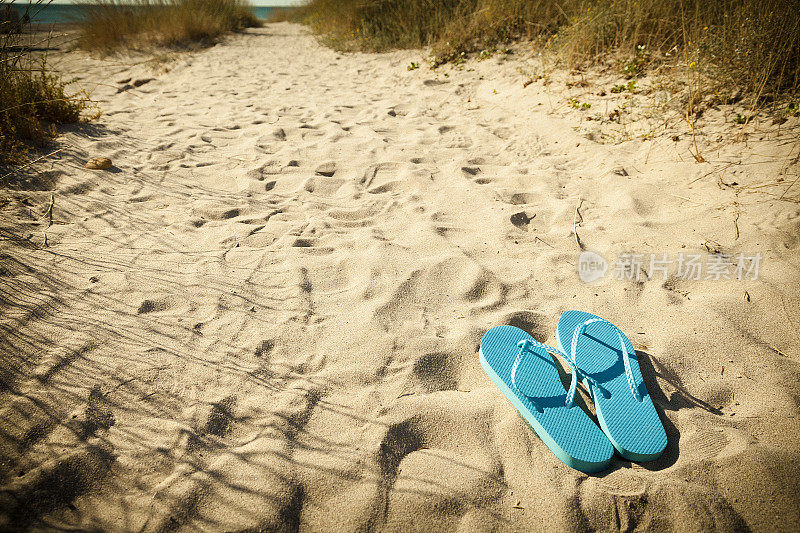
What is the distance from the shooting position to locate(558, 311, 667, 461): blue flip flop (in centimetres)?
134

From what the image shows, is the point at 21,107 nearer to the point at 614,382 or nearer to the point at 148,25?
the point at 614,382

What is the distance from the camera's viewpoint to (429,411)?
1.42 meters

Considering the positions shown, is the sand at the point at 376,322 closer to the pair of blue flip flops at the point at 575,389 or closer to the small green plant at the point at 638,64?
the pair of blue flip flops at the point at 575,389

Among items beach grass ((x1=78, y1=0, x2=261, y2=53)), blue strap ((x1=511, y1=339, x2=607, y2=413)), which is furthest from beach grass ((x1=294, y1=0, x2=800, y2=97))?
beach grass ((x1=78, y1=0, x2=261, y2=53))

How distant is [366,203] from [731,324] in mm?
2086

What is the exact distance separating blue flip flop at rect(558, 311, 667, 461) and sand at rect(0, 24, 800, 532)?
67mm

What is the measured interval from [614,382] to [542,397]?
342mm

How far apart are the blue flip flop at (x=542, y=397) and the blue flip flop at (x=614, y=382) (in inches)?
2.7

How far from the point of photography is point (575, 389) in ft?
5.03

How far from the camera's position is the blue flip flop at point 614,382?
4.39 ft

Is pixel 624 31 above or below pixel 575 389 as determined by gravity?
above

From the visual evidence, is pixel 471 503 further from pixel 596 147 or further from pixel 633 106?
pixel 633 106

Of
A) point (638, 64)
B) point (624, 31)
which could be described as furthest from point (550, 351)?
point (624, 31)

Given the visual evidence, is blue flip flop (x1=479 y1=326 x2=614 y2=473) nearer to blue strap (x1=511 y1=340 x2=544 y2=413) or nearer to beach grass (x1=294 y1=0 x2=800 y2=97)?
blue strap (x1=511 y1=340 x2=544 y2=413)
